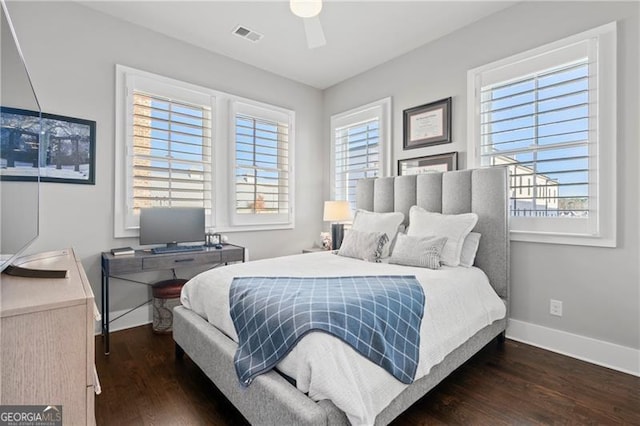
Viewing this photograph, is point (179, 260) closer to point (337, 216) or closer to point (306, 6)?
point (337, 216)

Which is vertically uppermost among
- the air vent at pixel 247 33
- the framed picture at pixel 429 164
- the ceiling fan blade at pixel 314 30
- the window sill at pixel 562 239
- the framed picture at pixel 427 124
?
the air vent at pixel 247 33

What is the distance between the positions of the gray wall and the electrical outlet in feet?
0.11

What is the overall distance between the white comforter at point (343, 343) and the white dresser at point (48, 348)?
74cm

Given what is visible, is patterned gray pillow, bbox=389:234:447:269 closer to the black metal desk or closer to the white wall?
the black metal desk

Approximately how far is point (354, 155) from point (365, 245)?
72.3 inches

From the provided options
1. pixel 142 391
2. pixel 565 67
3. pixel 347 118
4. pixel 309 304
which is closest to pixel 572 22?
pixel 565 67

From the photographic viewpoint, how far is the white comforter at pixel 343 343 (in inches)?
49.9

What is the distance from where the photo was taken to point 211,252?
3.18 m

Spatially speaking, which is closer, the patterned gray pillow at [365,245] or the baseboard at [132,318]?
the patterned gray pillow at [365,245]

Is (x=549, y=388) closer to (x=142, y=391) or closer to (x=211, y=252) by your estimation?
(x=142, y=391)

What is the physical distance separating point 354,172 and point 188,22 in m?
2.57

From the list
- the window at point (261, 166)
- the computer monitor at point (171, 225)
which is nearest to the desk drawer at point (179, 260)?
the computer monitor at point (171, 225)

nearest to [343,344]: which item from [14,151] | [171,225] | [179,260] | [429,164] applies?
[14,151]

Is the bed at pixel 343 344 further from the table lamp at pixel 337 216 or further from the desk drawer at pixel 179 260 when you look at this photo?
the desk drawer at pixel 179 260
